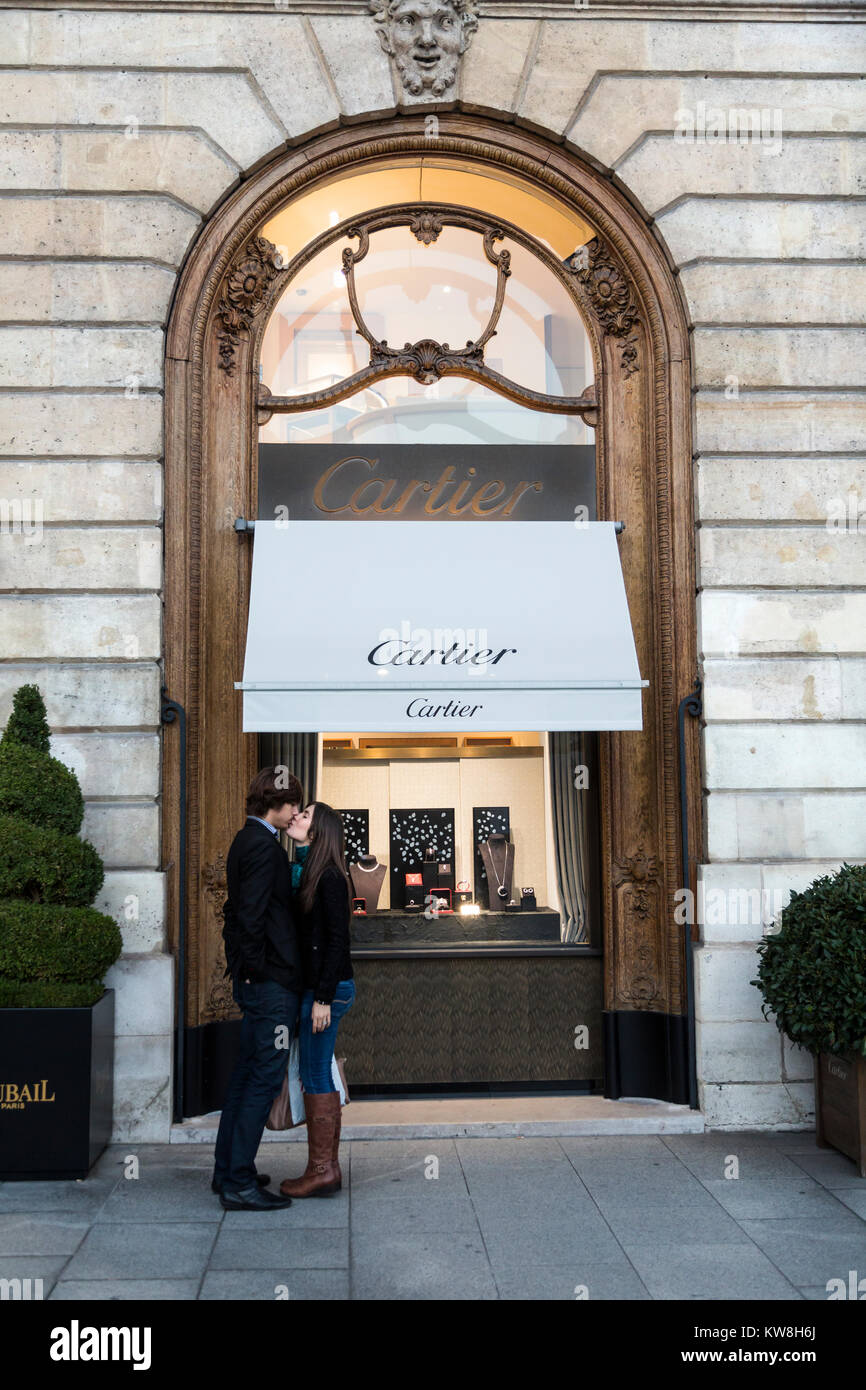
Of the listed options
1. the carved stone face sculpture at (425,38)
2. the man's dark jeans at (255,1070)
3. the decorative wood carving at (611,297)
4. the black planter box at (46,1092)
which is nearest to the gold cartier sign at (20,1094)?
the black planter box at (46,1092)

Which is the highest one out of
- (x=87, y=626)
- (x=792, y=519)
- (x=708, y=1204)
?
(x=792, y=519)

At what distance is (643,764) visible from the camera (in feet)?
27.8

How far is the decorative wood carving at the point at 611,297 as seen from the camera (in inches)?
344

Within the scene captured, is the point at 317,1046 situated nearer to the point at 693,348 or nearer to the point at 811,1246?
the point at 811,1246

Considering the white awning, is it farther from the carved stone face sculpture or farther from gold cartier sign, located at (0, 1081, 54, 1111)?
the carved stone face sculpture

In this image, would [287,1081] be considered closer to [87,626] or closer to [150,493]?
[87,626]

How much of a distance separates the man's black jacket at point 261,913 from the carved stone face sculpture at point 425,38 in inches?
229

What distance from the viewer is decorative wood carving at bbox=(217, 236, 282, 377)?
28.0 ft

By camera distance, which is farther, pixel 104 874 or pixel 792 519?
pixel 792 519

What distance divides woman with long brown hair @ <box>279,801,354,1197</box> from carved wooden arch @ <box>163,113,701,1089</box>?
189 centimetres

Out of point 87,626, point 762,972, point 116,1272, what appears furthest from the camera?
point 87,626

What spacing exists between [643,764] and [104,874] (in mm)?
3939

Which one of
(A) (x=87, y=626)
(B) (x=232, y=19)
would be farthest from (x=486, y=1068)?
(B) (x=232, y=19)

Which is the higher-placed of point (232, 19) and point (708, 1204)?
point (232, 19)
